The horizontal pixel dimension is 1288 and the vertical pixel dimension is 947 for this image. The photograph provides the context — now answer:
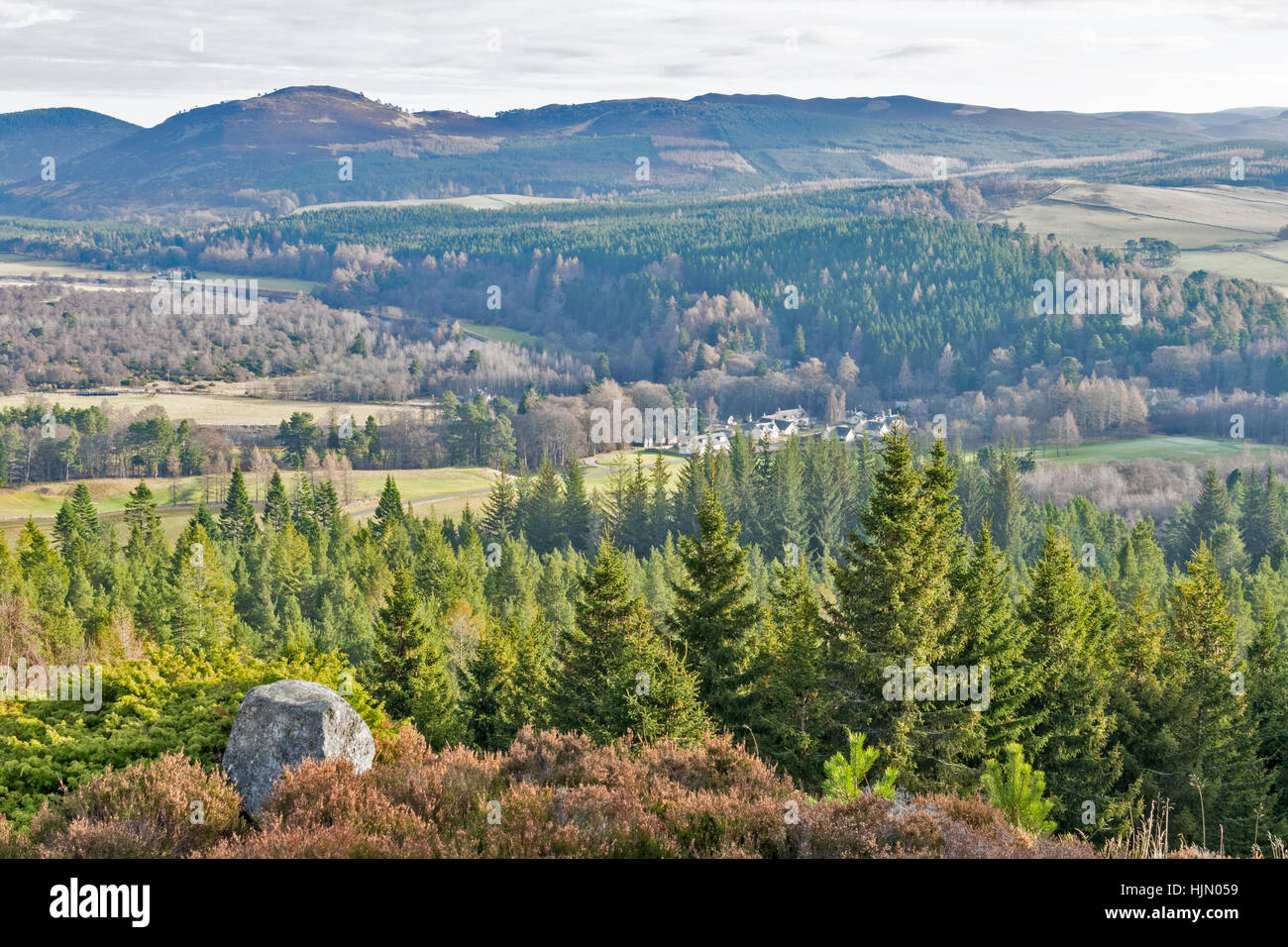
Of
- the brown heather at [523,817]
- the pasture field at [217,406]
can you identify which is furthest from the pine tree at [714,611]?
the pasture field at [217,406]

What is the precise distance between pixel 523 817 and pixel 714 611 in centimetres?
1694

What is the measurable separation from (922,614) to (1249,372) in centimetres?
18011

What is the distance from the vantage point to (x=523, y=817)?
1313 centimetres

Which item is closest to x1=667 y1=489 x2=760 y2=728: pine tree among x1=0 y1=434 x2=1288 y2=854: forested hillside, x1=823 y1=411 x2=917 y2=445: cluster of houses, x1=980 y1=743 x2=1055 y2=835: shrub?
x1=0 y1=434 x2=1288 y2=854: forested hillside

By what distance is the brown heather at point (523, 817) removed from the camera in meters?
12.3

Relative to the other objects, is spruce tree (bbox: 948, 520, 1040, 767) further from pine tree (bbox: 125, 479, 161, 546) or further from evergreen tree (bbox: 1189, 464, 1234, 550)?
evergreen tree (bbox: 1189, 464, 1234, 550)

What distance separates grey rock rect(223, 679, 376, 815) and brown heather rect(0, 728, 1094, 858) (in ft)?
4.02

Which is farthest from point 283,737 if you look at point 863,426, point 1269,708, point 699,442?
point 863,426

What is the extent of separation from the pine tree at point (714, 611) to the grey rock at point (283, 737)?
12856mm

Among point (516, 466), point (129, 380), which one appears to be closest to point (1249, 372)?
point (516, 466)

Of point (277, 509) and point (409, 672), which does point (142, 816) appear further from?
point (277, 509)

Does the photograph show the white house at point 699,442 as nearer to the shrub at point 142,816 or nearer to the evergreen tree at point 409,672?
the evergreen tree at point 409,672

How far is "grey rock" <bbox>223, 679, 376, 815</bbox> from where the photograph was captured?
55.9 feet

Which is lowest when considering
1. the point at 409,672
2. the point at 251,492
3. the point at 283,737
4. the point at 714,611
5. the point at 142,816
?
the point at 251,492
